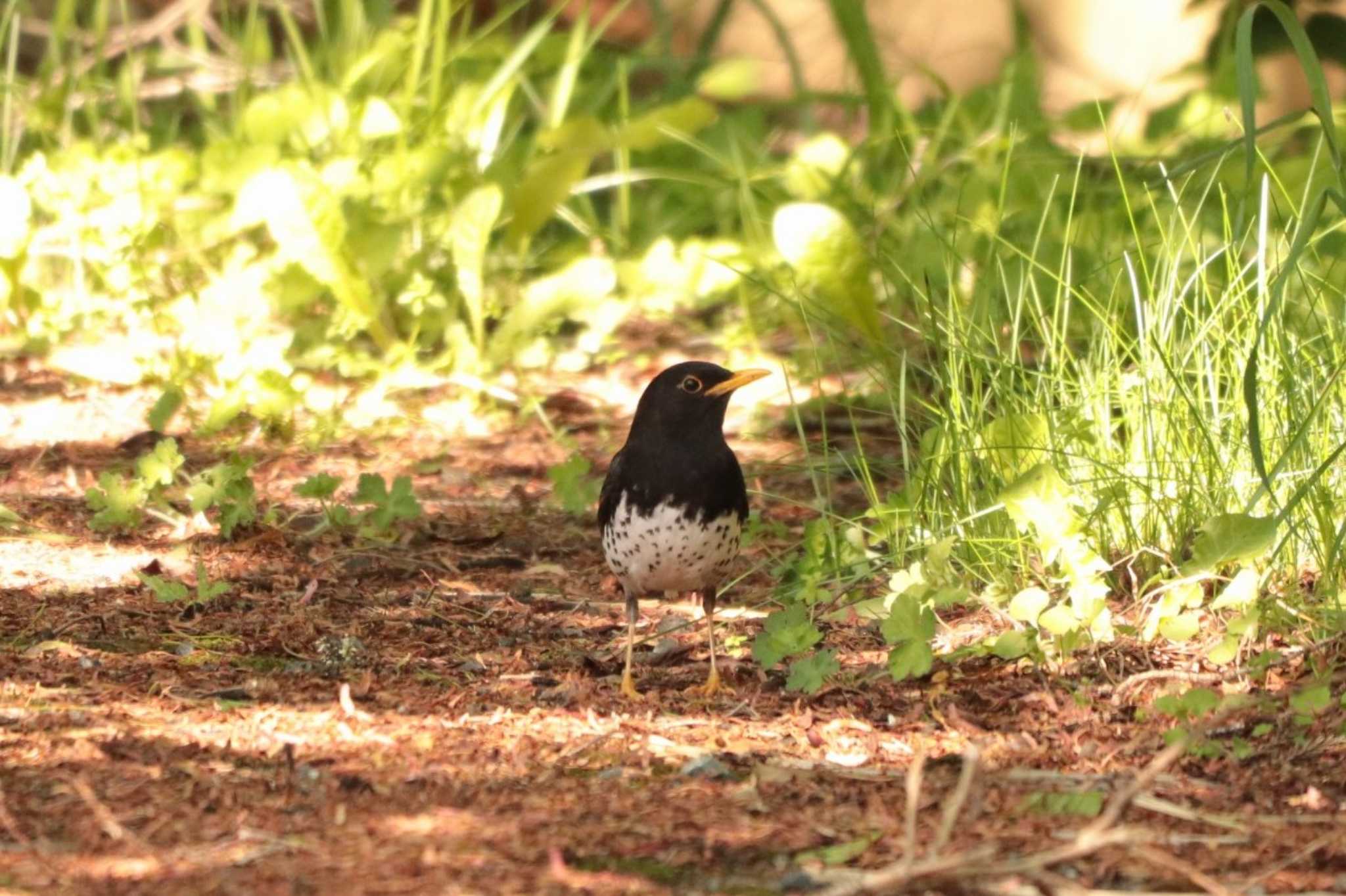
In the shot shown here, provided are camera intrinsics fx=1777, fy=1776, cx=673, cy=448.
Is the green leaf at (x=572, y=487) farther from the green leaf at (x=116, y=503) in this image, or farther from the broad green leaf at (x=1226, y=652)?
the broad green leaf at (x=1226, y=652)

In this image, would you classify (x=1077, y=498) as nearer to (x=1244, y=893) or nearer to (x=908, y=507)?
(x=908, y=507)

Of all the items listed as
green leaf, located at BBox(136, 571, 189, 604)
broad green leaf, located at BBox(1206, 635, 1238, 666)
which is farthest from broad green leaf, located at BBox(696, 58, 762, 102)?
broad green leaf, located at BBox(1206, 635, 1238, 666)

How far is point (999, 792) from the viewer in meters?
2.99

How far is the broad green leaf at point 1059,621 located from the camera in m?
3.53

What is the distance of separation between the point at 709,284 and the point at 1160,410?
312cm

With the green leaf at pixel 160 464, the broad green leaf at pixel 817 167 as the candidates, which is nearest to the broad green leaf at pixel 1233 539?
the green leaf at pixel 160 464

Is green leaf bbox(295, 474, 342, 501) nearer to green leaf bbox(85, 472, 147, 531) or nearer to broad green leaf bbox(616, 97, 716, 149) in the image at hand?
green leaf bbox(85, 472, 147, 531)

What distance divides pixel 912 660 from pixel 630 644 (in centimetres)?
71

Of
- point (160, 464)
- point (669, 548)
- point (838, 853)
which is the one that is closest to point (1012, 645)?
point (669, 548)

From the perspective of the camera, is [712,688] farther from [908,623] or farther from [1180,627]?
[1180,627]

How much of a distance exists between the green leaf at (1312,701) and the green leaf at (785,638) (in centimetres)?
99

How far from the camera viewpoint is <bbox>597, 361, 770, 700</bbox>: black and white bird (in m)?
4.03

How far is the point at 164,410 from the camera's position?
5234 millimetres

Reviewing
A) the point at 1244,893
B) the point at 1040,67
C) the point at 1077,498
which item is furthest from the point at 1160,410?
the point at 1040,67
